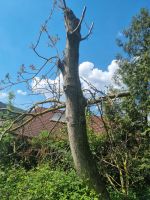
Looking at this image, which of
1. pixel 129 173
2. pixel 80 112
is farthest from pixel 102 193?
pixel 129 173

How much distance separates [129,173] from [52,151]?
2619 mm

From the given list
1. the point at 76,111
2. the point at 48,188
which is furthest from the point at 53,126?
the point at 48,188

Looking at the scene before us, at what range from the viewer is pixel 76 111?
8094 millimetres

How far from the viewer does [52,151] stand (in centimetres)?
1232

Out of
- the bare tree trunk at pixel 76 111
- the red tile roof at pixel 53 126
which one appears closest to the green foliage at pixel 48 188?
the bare tree trunk at pixel 76 111

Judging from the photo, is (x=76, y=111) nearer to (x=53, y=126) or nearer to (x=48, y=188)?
(x=48, y=188)

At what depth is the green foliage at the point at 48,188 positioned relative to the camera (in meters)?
7.49

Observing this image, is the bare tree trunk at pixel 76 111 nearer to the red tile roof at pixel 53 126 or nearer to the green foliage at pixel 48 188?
the green foliage at pixel 48 188

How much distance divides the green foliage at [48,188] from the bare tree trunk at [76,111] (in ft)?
0.94

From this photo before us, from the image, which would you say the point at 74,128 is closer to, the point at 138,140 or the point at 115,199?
the point at 115,199

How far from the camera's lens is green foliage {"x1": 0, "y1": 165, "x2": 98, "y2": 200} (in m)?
7.49

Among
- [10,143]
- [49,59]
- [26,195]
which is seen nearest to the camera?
[26,195]

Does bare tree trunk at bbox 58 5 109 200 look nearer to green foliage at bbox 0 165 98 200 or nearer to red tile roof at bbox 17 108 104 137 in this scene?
green foliage at bbox 0 165 98 200

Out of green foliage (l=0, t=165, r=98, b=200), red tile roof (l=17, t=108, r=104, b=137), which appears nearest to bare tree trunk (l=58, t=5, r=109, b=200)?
green foliage (l=0, t=165, r=98, b=200)
